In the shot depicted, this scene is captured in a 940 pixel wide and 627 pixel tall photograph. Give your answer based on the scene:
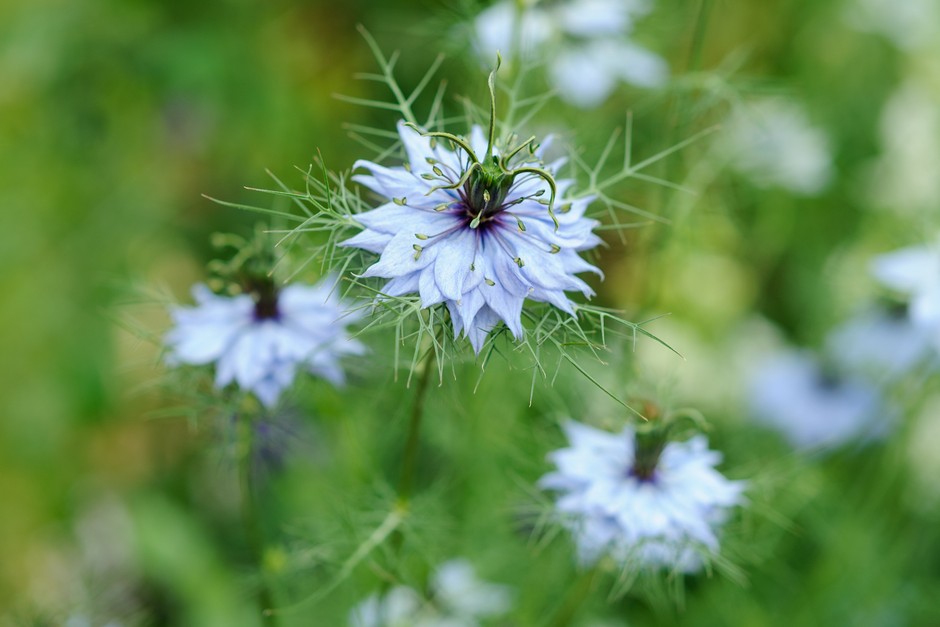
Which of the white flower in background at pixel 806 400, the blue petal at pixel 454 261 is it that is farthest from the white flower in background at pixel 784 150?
the blue petal at pixel 454 261

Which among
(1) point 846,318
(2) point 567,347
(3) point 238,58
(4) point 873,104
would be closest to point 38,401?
(3) point 238,58

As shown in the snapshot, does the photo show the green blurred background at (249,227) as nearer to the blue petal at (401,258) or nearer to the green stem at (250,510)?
the green stem at (250,510)

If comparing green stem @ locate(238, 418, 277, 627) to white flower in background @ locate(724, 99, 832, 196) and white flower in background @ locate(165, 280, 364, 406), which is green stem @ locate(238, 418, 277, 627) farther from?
white flower in background @ locate(724, 99, 832, 196)

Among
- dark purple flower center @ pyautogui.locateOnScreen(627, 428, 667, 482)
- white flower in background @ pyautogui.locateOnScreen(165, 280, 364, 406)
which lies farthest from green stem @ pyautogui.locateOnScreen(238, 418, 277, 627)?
dark purple flower center @ pyautogui.locateOnScreen(627, 428, 667, 482)

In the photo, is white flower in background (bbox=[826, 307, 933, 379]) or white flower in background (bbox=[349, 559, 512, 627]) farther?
white flower in background (bbox=[826, 307, 933, 379])

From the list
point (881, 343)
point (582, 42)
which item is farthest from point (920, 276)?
point (582, 42)

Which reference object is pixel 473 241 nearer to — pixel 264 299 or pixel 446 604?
pixel 264 299
